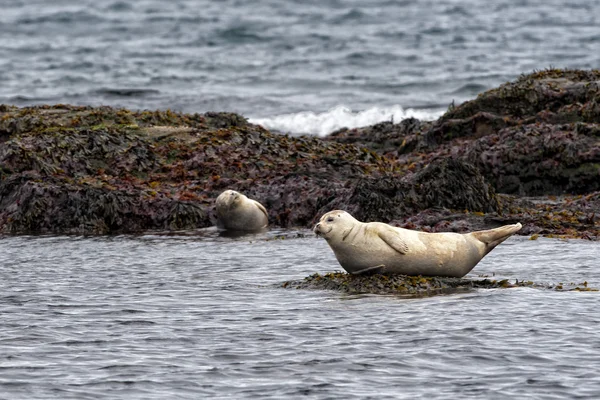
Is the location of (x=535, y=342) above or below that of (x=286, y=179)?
below

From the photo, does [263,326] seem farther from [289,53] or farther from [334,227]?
[289,53]

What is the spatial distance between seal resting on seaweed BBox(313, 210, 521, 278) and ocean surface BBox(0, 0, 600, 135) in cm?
1271

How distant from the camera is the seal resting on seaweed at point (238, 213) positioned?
13.5 metres

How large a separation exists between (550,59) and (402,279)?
99.0 ft

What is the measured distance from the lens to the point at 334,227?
356 inches

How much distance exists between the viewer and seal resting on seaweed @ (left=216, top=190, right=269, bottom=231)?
13547mm

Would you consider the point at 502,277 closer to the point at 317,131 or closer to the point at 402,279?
the point at 402,279

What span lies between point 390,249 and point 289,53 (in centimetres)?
3223

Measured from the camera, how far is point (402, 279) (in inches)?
360

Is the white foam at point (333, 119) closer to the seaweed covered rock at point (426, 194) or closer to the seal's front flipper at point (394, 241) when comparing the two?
the seaweed covered rock at point (426, 194)

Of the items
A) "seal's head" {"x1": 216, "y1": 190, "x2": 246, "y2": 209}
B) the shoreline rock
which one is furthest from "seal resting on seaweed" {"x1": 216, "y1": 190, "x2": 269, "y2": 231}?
the shoreline rock

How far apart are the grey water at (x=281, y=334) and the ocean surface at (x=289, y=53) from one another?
12139 millimetres

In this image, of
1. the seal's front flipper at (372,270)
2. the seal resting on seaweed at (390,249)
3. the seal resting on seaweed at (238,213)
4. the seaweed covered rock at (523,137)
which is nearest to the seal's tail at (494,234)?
the seal resting on seaweed at (390,249)

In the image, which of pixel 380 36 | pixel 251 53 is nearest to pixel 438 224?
pixel 251 53
